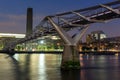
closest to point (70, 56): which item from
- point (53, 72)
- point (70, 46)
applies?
point (70, 46)

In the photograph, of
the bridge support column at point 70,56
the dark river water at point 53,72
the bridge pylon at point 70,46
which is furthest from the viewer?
the bridge support column at point 70,56

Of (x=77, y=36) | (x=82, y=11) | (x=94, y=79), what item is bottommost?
(x=94, y=79)

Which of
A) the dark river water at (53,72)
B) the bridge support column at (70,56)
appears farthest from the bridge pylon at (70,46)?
the dark river water at (53,72)

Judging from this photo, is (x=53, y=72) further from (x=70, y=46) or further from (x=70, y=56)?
(x=70, y=46)

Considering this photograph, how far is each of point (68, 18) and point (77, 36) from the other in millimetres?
3879

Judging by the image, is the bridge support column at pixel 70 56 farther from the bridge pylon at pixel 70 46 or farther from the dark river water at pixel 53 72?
the dark river water at pixel 53 72

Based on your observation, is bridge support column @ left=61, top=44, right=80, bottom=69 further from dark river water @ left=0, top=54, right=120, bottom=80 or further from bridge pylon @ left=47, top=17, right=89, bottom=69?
dark river water @ left=0, top=54, right=120, bottom=80

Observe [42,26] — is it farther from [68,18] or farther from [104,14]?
[104,14]

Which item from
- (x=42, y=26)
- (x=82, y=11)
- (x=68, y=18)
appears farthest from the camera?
(x=42, y=26)

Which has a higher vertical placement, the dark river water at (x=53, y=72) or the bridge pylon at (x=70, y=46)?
the bridge pylon at (x=70, y=46)

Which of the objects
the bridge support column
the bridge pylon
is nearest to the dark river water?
the bridge support column

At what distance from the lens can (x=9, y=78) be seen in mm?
47906

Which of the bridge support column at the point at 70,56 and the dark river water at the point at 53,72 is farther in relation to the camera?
the bridge support column at the point at 70,56

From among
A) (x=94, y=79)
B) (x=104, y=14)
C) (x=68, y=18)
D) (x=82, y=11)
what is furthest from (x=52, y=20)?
(x=94, y=79)
